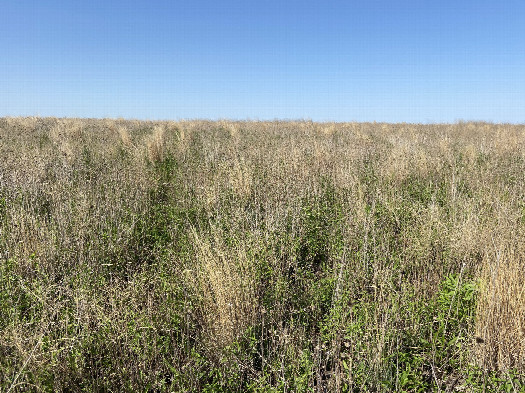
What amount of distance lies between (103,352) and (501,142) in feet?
38.7

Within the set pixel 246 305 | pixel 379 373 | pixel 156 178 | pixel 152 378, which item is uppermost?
pixel 156 178

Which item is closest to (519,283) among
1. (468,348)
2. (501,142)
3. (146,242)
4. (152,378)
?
(468,348)

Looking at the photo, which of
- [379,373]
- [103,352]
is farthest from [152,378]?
[379,373]

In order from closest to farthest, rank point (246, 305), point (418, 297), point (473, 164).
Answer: point (246, 305)
point (418, 297)
point (473, 164)

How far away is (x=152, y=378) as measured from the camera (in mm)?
2043

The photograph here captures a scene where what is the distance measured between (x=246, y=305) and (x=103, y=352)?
3.38 ft

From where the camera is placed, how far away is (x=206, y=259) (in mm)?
2488

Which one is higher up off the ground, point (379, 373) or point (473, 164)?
point (473, 164)

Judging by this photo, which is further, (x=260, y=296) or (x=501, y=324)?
(x=260, y=296)

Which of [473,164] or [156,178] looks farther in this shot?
[473,164]

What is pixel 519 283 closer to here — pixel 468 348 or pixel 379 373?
pixel 468 348

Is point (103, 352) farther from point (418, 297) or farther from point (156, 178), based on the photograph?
point (156, 178)

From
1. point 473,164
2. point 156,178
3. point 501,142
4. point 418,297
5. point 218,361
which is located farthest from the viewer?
point 501,142

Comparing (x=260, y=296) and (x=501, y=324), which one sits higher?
(x=501, y=324)
